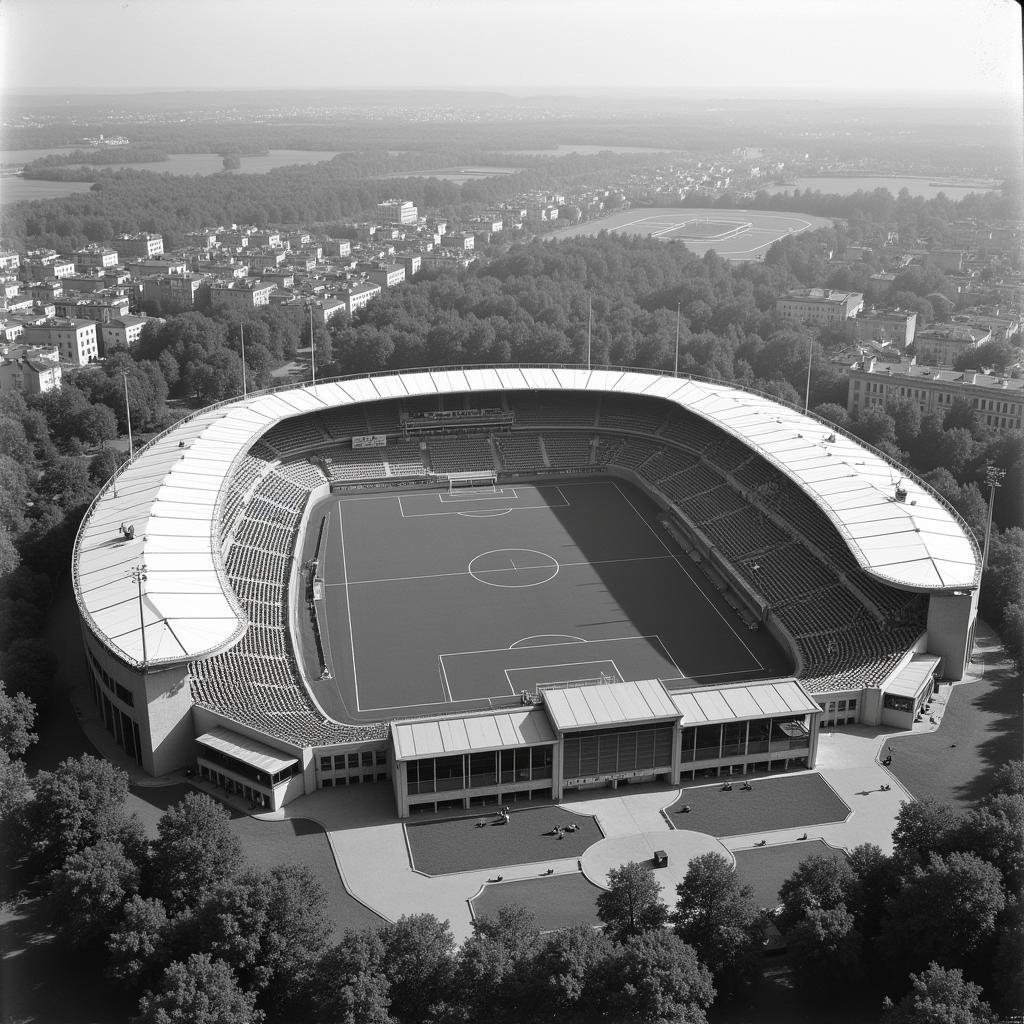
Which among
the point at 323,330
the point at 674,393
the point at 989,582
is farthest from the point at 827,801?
the point at 323,330

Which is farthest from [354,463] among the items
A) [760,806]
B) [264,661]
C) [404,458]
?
[760,806]

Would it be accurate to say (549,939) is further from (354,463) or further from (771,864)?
(354,463)

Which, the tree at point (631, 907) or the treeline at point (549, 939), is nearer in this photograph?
the treeline at point (549, 939)

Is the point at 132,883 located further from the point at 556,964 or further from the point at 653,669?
the point at 653,669

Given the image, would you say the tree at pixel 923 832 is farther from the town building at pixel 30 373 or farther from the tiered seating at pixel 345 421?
the town building at pixel 30 373

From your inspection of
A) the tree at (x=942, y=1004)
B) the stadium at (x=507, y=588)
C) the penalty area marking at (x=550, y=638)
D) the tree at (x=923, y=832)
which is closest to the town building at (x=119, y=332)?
the stadium at (x=507, y=588)

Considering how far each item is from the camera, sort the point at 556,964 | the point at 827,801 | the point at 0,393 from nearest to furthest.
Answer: the point at 556,964
the point at 827,801
the point at 0,393

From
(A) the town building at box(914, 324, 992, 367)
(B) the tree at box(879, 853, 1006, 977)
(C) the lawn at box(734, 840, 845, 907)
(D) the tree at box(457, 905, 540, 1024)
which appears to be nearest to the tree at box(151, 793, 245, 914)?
(D) the tree at box(457, 905, 540, 1024)

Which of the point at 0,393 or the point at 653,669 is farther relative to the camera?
the point at 0,393
